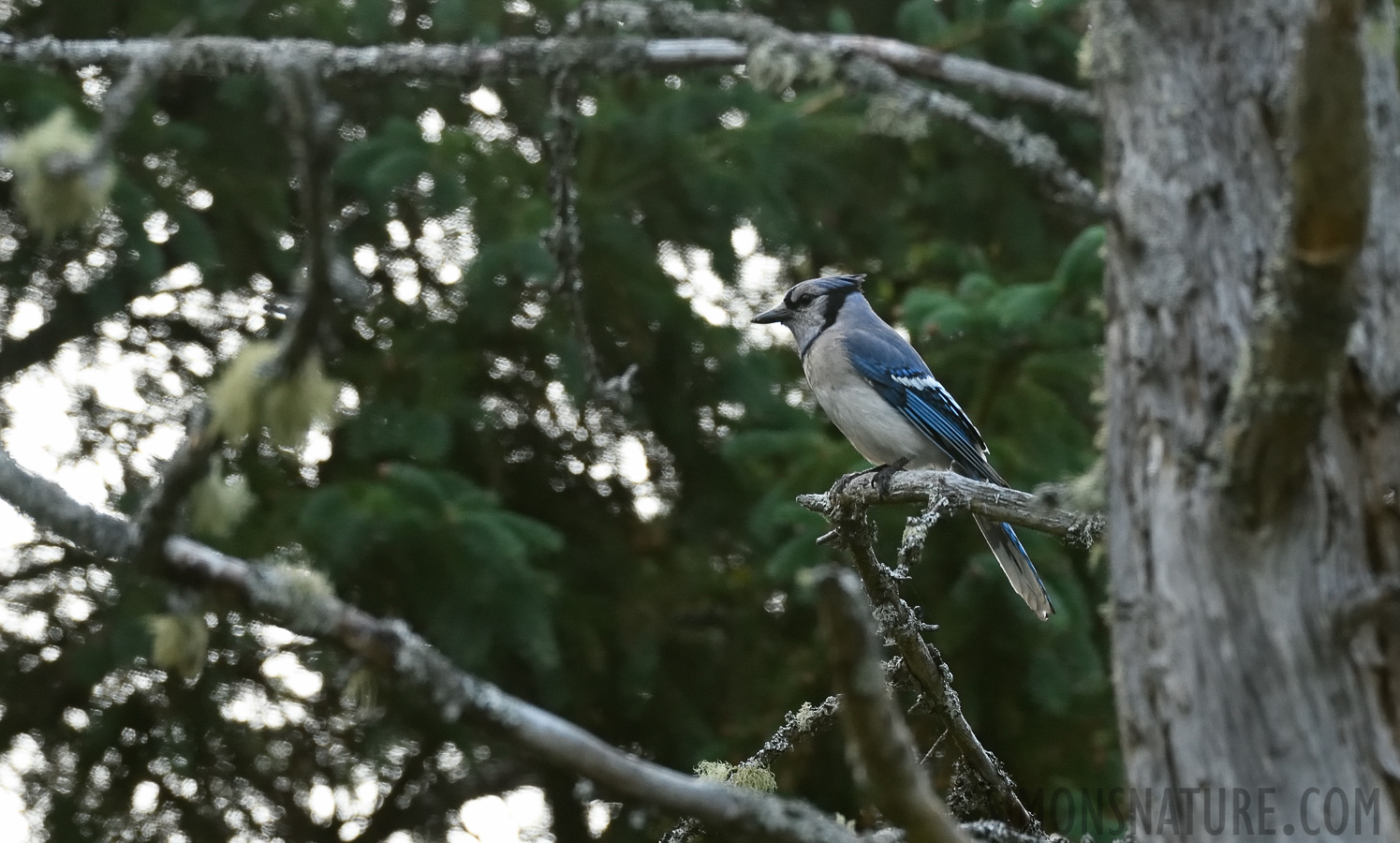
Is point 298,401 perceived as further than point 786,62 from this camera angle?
No

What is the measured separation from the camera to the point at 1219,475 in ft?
4.04

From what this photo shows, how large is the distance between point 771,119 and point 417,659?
3.26 meters

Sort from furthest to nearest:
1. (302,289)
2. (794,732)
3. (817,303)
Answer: (817,303), (794,732), (302,289)

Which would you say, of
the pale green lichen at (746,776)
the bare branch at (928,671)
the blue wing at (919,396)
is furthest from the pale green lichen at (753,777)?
the blue wing at (919,396)

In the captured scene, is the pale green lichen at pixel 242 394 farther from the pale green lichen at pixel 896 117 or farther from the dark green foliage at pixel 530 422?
the dark green foliage at pixel 530 422

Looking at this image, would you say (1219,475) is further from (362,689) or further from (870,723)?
(362,689)

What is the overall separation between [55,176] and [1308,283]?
1.01 metres

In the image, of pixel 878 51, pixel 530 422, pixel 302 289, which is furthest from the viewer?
pixel 530 422

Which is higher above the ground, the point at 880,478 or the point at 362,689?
the point at 362,689

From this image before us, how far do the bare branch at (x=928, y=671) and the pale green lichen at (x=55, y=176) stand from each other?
47.8 inches

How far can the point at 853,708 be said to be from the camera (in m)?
1.15

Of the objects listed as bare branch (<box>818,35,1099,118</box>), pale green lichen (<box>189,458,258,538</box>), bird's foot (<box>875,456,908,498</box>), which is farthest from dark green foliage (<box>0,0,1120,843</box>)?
pale green lichen (<box>189,458,258,538</box>)

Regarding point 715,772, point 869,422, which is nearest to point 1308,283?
point 715,772

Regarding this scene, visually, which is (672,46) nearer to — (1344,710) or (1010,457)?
(1344,710)
